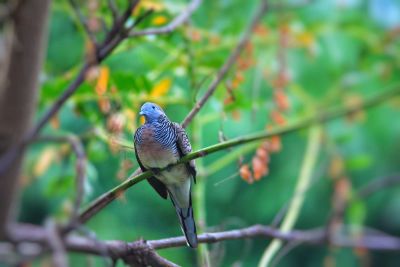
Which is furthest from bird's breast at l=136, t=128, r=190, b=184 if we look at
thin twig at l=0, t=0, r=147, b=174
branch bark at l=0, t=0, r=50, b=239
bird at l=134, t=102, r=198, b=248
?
branch bark at l=0, t=0, r=50, b=239

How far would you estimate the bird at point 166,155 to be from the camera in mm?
1532

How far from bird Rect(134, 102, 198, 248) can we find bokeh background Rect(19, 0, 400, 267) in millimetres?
53

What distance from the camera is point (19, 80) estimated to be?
7.09ft

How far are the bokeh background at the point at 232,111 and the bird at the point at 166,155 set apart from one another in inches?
2.1

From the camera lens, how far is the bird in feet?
5.03

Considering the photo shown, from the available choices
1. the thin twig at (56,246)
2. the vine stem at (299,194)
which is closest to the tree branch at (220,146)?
the thin twig at (56,246)

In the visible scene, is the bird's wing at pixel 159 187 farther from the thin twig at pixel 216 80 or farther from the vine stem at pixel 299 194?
the vine stem at pixel 299 194

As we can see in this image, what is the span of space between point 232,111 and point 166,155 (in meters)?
0.44

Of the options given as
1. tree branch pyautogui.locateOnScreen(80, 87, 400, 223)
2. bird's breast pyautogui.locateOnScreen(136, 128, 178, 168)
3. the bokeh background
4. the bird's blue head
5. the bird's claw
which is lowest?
the bokeh background

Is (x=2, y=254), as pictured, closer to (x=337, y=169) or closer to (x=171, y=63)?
(x=171, y=63)

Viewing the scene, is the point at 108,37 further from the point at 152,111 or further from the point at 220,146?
the point at 220,146

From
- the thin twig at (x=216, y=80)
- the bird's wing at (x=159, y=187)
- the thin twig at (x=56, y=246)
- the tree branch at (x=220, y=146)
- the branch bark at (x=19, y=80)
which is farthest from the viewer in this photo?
the branch bark at (x=19, y=80)

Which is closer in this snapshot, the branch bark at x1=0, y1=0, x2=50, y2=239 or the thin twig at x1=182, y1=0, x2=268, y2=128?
the thin twig at x1=182, y1=0, x2=268, y2=128

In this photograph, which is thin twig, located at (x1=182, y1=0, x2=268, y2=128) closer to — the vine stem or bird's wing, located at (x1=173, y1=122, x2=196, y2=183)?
bird's wing, located at (x1=173, y1=122, x2=196, y2=183)
